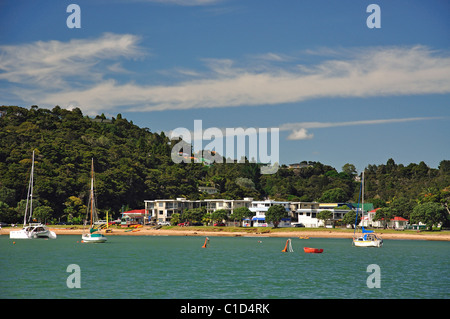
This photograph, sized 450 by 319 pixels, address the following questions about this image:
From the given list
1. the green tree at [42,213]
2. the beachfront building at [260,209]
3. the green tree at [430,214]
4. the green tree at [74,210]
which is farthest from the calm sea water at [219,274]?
the beachfront building at [260,209]

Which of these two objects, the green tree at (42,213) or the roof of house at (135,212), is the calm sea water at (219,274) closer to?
the green tree at (42,213)

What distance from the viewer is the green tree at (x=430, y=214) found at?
383 ft

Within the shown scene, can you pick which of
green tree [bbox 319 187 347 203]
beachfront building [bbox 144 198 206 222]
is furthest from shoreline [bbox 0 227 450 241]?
green tree [bbox 319 187 347 203]

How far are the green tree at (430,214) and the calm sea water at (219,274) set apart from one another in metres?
41.6

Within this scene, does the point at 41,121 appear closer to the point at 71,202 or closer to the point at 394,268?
the point at 71,202

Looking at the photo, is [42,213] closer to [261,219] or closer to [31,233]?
[31,233]

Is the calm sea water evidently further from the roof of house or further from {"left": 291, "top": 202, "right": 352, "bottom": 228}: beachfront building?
the roof of house

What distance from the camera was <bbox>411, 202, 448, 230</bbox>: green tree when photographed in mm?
116812

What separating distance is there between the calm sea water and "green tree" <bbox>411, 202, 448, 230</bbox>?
4161 centimetres

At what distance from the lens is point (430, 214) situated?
116938mm

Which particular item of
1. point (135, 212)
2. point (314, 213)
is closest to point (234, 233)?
point (314, 213)
